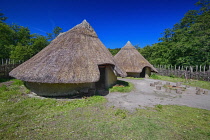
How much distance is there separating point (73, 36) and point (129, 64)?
11.0m

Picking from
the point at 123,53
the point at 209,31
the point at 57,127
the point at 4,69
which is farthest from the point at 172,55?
the point at 4,69

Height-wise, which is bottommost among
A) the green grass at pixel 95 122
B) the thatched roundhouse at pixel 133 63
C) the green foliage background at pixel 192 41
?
the green grass at pixel 95 122

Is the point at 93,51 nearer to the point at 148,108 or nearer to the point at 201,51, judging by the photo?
the point at 148,108

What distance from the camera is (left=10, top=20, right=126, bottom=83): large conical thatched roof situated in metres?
6.94

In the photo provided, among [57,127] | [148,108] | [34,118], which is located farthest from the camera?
[148,108]

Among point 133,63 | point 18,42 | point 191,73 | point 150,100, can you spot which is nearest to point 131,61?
point 133,63

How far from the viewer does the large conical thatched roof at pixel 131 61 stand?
17.2 meters

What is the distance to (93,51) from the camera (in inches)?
375

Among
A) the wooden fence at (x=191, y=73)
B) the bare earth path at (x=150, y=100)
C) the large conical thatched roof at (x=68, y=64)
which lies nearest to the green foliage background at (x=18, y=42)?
the large conical thatched roof at (x=68, y=64)

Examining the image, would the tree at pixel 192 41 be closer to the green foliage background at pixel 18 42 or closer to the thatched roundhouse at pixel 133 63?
the thatched roundhouse at pixel 133 63

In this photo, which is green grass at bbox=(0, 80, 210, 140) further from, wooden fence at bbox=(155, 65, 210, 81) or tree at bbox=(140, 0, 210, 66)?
tree at bbox=(140, 0, 210, 66)

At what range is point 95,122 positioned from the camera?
462 centimetres

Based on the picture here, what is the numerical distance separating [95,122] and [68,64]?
4.59m

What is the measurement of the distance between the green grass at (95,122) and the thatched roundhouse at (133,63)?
1113 centimetres
